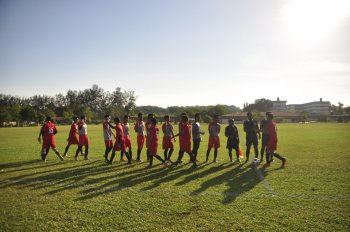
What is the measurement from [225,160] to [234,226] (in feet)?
25.5

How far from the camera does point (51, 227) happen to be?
17.2 ft

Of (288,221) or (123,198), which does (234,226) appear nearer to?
(288,221)

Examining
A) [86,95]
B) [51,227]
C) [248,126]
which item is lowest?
[51,227]

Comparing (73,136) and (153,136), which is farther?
(73,136)

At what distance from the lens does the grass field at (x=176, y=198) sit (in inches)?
211

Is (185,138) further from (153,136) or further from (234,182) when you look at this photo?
(234,182)

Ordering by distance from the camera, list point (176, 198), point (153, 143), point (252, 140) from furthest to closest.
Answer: point (252, 140) → point (153, 143) → point (176, 198)

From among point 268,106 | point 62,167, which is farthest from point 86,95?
point 62,167

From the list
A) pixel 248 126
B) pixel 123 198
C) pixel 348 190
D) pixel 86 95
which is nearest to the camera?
pixel 123 198

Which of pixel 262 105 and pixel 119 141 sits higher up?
pixel 262 105

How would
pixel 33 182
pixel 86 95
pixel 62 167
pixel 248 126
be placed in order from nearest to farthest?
pixel 33 182
pixel 62 167
pixel 248 126
pixel 86 95

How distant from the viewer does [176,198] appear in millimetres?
6926

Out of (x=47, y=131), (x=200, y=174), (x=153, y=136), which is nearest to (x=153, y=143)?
(x=153, y=136)

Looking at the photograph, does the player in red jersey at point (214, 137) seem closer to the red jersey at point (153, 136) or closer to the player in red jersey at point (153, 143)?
the player in red jersey at point (153, 143)
